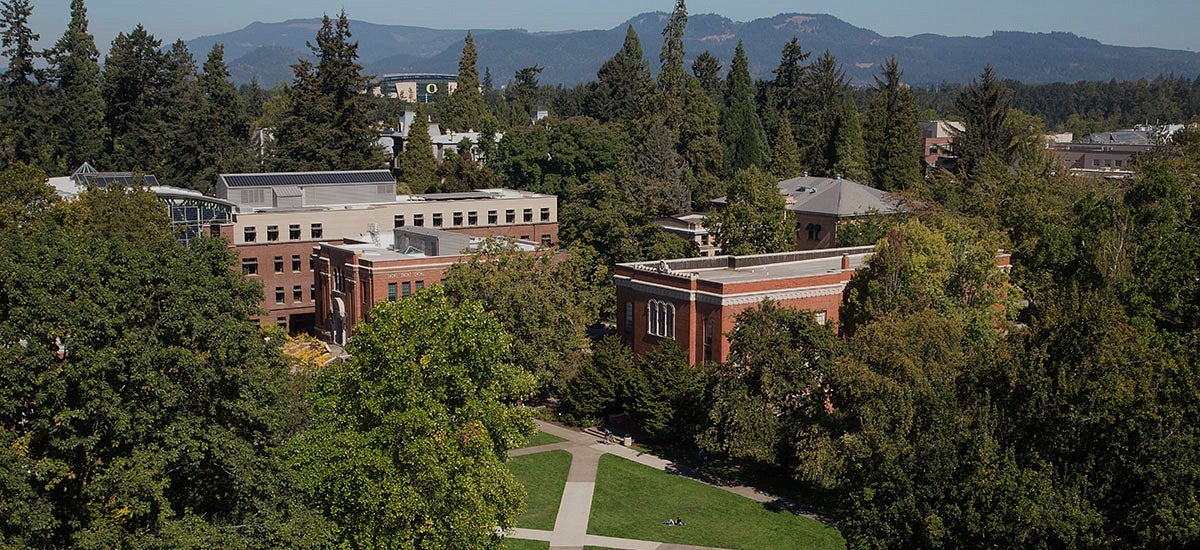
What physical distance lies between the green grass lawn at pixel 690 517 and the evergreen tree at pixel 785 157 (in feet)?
198

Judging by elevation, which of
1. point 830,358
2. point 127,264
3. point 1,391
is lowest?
point 830,358

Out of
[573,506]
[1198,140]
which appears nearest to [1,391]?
[573,506]

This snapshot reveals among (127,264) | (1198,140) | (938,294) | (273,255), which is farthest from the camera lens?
(273,255)

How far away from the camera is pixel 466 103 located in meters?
141

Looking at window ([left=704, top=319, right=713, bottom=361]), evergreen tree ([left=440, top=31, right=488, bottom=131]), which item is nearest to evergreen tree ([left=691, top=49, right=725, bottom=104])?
evergreen tree ([left=440, top=31, right=488, bottom=131])

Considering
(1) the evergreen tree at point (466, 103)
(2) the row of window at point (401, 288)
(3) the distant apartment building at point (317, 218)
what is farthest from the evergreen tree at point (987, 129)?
(1) the evergreen tree at point (466, 103)

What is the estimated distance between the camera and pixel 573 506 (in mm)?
45406

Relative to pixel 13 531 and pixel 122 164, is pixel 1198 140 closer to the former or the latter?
pixel 13 531

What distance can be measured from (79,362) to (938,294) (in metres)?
35.2

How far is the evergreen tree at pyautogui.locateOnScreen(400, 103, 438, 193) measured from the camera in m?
102

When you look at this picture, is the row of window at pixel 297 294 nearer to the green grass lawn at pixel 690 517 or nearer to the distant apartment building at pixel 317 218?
the distant apartment building at pixel 317 218

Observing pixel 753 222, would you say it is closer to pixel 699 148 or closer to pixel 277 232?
pixel 277 232

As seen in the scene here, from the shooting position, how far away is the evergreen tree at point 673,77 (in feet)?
340

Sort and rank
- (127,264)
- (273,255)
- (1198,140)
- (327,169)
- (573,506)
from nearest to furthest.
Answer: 1. (127,264)
2. (573,506)
3. (1198,140)
4. (273,255)
5. (327,169)
